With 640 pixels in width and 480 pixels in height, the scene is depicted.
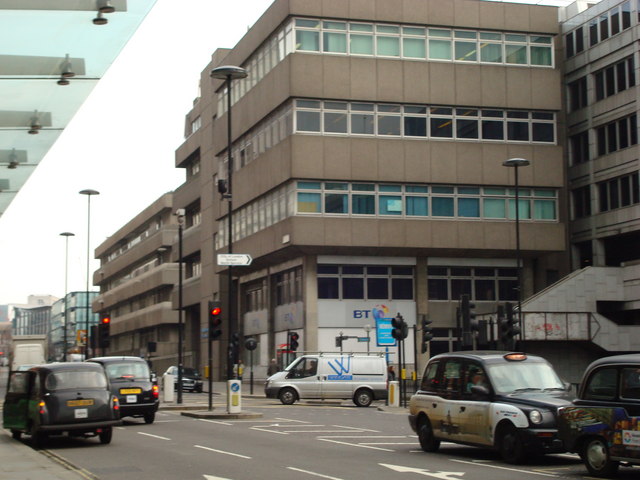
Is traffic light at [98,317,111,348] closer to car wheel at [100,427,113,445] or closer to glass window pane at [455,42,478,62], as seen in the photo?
car wheel at [100,427,113,445]

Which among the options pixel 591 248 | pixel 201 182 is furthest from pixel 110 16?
pixel 201 182

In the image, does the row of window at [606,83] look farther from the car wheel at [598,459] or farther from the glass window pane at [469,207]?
the car wheel at [598,459]

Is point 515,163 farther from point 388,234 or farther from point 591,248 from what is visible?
point 591,248

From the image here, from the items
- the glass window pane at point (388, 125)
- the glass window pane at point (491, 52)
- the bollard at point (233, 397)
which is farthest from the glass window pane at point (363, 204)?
the bollard at point (233, 397)

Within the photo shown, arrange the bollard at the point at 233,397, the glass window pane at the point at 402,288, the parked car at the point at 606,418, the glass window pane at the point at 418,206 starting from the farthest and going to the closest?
the glass window pane at the point at 402,288 < the glass window pane at the point at 418,206 < the bollard at the point at 233,397 < the parked car at the point at 606,418

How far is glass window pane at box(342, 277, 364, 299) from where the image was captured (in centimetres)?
5494

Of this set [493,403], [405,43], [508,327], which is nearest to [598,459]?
[493,403]

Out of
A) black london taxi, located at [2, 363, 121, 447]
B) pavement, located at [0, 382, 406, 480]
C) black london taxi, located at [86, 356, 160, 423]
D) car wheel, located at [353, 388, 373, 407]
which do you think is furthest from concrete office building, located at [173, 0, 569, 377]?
pavement, located at [0, 382, 406, 480]

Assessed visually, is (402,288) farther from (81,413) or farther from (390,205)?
(81,413)

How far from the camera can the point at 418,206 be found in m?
54.3

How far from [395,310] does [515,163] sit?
13112 millimetres

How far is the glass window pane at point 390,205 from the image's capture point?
53.7 meters

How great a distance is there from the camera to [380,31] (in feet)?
178

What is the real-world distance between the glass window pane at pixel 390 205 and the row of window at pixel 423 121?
3.30m
